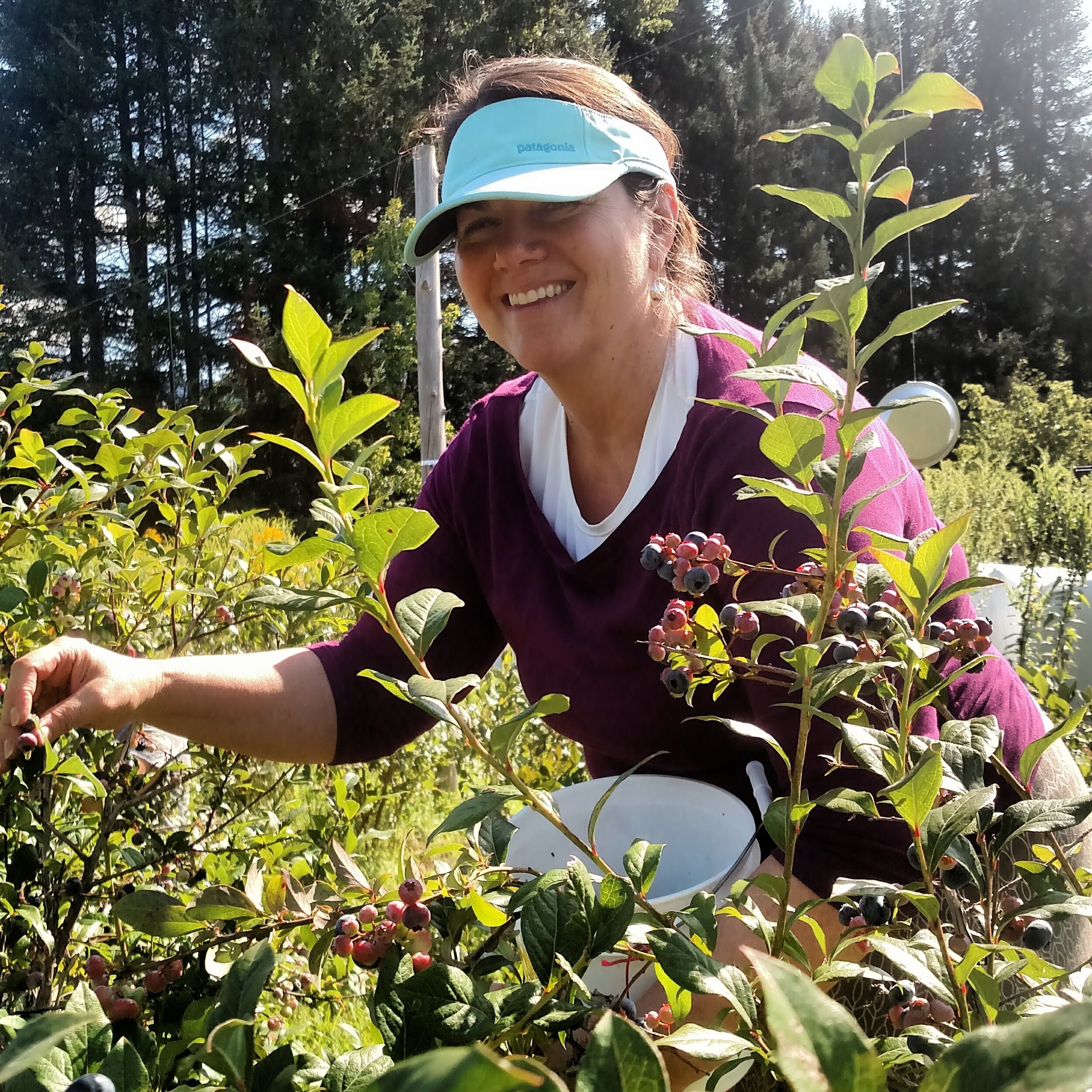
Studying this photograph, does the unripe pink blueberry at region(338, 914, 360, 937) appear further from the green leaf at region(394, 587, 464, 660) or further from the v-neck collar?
the v-neck collar

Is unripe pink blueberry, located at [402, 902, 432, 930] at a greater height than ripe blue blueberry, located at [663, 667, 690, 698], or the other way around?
ripe blue blueberry, located at [663, 667, 690, 698]

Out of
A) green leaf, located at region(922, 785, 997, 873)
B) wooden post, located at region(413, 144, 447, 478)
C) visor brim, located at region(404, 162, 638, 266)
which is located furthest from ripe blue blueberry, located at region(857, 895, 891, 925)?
wooden post, located at region(413, 144, 447, 478)

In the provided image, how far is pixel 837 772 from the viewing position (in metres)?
0.83

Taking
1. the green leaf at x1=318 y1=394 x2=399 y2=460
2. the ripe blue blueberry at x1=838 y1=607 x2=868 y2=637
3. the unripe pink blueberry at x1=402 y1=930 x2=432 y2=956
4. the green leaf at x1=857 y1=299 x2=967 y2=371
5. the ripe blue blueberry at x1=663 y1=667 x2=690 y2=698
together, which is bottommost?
the unripe pink blueberry at x1=402 y1=930 x2=432 y2=956

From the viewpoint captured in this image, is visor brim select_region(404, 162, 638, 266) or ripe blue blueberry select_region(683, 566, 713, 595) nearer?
ripe blue blueberry select_region(683, 566, 713, 595)

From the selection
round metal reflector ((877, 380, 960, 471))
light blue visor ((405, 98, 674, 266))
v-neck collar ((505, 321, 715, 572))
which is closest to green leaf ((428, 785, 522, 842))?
v-neck collar ((505, 321, 715, 572))

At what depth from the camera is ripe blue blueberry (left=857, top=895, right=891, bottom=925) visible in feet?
1.61

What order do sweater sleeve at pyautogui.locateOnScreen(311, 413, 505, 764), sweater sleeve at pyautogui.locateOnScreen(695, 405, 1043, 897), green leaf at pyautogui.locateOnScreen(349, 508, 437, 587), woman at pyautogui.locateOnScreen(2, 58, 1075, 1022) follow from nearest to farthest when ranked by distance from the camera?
green leaf at pyautogui.locateOnScreen(349, 508, 437, 587)
sweater sleeve at pyautogui.locateOnScreen(695, 405, 1043, 897)
woman at pyautogui.locateOnScreen(2, 58, 1075, 1022)
sweater sleeve at pyautogui.locateOnScreen(311, 413, 505, 764)

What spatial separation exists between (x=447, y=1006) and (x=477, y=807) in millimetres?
92

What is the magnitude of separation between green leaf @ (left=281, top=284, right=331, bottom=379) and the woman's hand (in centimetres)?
59

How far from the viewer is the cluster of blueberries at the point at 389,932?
0.49m

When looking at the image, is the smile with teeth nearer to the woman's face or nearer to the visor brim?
the woman's face

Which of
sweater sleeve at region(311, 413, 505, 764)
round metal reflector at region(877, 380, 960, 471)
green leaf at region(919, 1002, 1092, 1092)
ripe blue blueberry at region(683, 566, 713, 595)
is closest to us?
green leaf at region(919, 1002, 1092, 1092)

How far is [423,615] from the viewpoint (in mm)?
496
